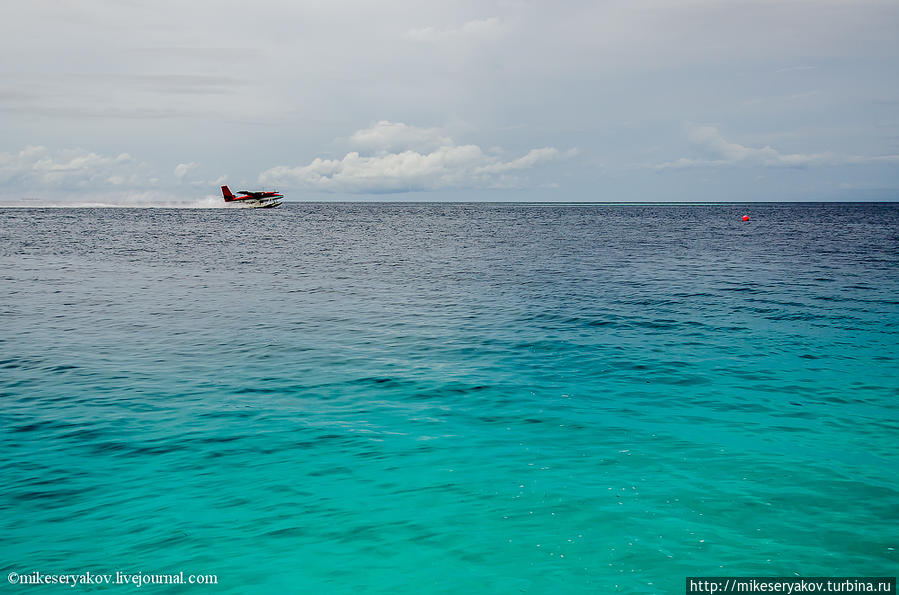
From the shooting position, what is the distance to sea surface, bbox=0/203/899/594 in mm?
8586

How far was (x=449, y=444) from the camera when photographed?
41.1ft

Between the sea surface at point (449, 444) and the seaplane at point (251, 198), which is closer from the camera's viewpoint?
the sea surface at point (449, 444)

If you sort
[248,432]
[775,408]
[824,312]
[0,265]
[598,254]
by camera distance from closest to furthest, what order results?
[248,432] < [775,408] < [824,312] < [0,265] < [598,254]

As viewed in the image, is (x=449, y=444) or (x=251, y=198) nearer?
(x=449, y=444)

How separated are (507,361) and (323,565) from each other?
37.5 feet

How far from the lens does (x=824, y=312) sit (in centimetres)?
2748

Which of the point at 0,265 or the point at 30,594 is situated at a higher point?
the point at 0,265

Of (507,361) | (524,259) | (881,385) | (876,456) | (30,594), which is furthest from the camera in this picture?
Result: (524,259)

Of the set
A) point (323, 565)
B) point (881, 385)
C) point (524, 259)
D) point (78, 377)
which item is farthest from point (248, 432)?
point (524, 259)

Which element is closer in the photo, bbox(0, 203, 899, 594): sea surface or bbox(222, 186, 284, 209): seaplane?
bbox(0, 203, 899, 594): sea surface

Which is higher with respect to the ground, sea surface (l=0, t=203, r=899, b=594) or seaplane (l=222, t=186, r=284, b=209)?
seaplane (l=222, t=186, r=284, b=209)

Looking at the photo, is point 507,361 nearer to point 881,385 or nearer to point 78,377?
point 881,385

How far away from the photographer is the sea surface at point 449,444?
8586mm

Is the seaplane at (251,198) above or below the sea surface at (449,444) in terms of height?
above
